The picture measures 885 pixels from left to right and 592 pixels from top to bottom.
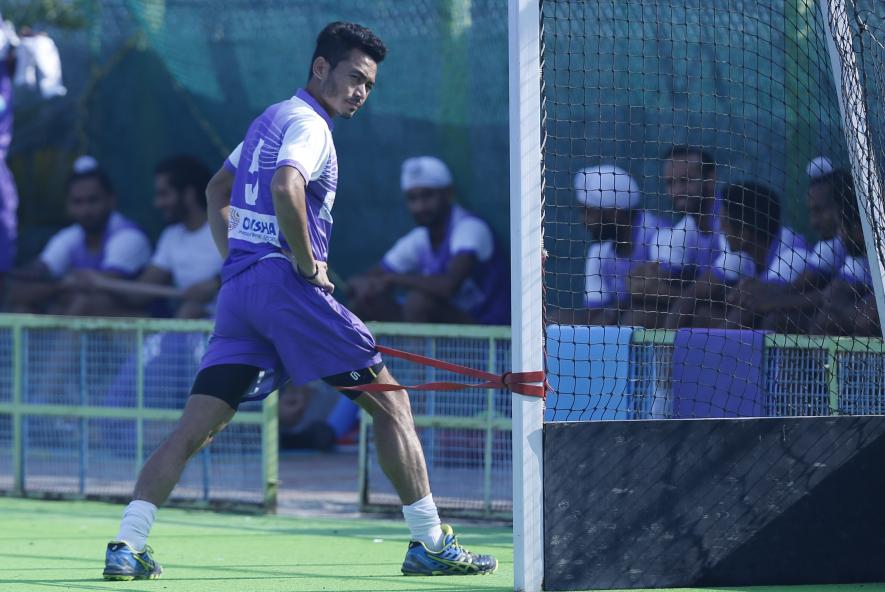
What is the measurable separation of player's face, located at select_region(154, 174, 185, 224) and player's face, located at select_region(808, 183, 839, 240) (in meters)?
5.09

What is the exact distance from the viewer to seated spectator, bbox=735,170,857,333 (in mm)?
7195

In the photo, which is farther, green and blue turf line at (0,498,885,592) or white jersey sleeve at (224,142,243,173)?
white jersey sleeve at (224,142,243,173)

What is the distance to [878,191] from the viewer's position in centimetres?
600

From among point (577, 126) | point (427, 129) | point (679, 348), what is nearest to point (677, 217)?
point (577, 126)

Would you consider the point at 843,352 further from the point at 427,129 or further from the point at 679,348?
the point at 427,129

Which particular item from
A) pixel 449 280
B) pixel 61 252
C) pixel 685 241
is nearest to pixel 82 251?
pixel 61 252

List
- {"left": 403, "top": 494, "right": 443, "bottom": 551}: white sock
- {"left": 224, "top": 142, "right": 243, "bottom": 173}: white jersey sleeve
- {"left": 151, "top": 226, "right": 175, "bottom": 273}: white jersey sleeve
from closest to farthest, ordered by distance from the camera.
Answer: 1. {"left": 403, "top": 494, "right": 443, "bottom": 551}: white sock
2. {"left": 224, "top": 142, "right": 243, "bottom": 173}: white jersey sleeve
3. {"left": 151, "top": 226, "right": 175, "bottom": 273}: white jersey sleeve

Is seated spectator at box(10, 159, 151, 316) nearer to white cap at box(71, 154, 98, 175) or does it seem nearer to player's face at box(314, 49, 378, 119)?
white cap at box(71, 154, 98, 175)

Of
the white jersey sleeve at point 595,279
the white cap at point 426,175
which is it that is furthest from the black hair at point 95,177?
the white jersey sleeve at point 595,279

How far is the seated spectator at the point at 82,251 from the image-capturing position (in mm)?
11469

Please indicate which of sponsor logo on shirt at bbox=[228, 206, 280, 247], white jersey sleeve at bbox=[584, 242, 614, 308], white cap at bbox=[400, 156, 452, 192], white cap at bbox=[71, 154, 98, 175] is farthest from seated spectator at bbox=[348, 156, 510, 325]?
sponsor logo on shirt at bbox=[228, 206, 280, 247]

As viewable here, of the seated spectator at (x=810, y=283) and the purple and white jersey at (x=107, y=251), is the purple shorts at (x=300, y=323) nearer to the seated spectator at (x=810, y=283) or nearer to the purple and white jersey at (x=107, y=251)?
the seated spectator at (x=810, y=283)

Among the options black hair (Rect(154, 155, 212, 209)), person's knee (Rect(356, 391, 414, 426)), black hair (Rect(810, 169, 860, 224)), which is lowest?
person's knee (Rect(356, 391, 414, 426))

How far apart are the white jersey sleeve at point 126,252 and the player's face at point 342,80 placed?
5.85 metres
